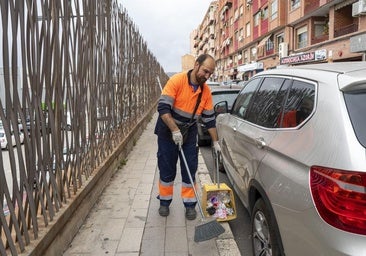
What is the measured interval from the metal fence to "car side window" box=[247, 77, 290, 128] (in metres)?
1.90

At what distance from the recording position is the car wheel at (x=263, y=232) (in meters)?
2.64

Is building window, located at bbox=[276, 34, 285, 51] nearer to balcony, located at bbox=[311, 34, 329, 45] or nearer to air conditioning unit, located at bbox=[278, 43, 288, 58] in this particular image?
air conditioning unit, located at bbox=[278, 43, 288, 58]

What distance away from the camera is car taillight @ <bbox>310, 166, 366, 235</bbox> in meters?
1.84

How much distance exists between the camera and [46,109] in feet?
10.3

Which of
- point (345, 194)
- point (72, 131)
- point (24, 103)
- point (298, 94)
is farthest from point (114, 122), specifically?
point (345, 194)

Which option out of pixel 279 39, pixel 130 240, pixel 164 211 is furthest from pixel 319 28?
pixel 130 240

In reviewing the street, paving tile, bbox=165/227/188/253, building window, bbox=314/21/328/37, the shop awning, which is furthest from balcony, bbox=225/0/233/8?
paving tile, bbox=165/227/188/253

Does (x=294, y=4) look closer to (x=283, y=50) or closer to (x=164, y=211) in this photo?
(x=283, y=50)

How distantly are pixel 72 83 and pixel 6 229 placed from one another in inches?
74.0

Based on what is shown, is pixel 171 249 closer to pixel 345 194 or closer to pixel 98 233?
pixel 98 233

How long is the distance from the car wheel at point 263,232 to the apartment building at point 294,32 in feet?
50.7

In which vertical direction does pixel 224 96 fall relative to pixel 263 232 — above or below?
above

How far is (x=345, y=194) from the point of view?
1.88 meters

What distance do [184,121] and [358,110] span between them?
237cm
